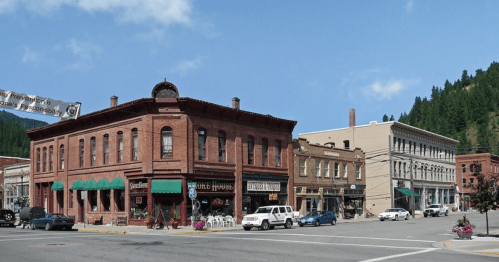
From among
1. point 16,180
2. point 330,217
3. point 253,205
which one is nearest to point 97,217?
point 253,205

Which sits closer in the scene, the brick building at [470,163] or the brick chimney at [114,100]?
the brick chimney at [114,100]

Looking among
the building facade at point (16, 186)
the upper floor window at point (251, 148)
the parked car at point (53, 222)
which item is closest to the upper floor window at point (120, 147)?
the parked car at point (53, 222)

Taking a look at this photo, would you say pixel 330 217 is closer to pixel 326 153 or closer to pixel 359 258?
pixel 326 153

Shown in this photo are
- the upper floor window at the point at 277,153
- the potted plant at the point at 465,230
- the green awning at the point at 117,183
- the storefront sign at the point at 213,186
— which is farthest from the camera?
the upper floor window at the point at 277,153

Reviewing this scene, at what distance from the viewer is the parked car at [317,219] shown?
3689 cm

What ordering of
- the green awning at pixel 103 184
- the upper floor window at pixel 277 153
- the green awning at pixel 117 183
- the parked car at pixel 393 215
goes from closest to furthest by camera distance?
the green awning at pixel 117 183, the green awning at pixel 103 184, the upper floor window at pixel 277 153, the parked car at pixel 393 215

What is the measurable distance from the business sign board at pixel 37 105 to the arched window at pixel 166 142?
46.4ft

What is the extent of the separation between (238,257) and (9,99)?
1130 centimetres

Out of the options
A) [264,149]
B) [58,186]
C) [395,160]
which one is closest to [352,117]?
[395,160]

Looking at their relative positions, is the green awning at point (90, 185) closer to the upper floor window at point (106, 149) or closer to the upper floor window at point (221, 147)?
the upper floor window at point (106, 149)

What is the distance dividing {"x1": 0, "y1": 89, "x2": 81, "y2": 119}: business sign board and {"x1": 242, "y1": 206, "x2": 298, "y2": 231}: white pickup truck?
14.9 metres

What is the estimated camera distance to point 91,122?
41531 millimetres

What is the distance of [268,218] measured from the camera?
3209 cm

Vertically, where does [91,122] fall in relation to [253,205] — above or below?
above
